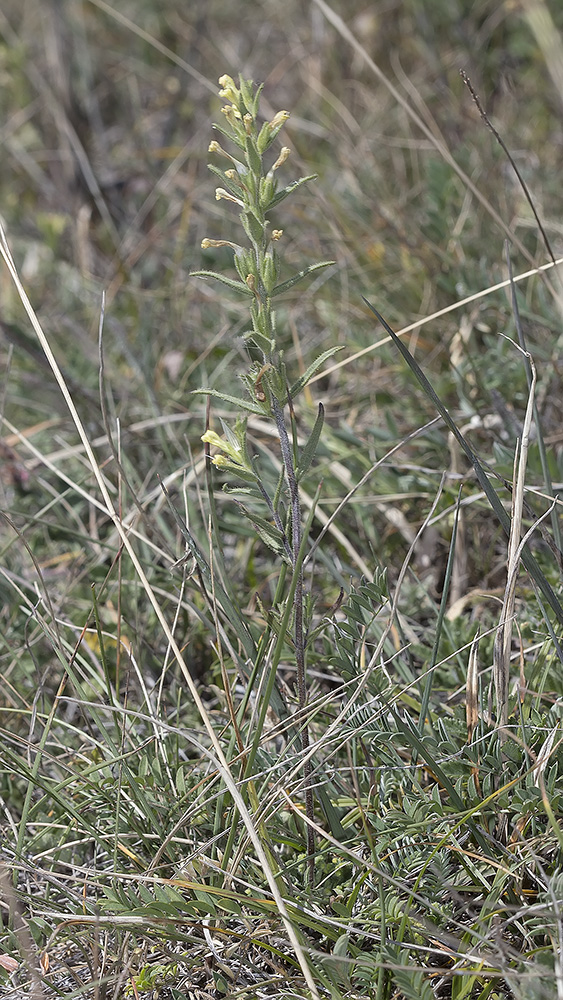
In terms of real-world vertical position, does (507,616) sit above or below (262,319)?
below

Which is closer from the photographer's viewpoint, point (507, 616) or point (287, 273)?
point (507, 616)

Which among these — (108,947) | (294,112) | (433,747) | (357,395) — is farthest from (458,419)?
(294,112)

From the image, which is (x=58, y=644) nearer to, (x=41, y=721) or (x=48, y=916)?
(x=41, y=721)

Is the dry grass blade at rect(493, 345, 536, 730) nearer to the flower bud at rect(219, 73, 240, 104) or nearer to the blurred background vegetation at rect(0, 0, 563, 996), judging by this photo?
the blurred background vegetation at rect(0, 0, 563, 996)

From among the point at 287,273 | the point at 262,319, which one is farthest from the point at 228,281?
the point at 287,273

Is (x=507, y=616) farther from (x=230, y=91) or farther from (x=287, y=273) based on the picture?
(x=287, y=273)

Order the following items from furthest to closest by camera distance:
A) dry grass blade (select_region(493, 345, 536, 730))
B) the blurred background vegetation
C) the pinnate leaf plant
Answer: the blurred background vegetation
dry grass blade (select_region(493, 345, 536, 730))
the pinnate leaf plant

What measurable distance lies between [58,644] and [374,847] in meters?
0.55

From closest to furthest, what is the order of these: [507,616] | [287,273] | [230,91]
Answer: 1. [230,91]
2. [507,616]
3. [287,273]

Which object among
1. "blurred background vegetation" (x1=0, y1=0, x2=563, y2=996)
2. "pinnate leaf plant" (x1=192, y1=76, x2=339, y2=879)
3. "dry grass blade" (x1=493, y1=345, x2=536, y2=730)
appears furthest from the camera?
"blurred background vegetation" (x1=0, y1=0, x2=563, y2=996)

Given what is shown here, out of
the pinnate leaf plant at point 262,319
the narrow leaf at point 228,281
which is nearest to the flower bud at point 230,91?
the pinnate leaf plant at point 262,319

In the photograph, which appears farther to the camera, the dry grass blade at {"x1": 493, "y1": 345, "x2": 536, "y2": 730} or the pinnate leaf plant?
the dry grass blade at {"x1": 493, "y1": 345, "x2": 536, "y2": 730}

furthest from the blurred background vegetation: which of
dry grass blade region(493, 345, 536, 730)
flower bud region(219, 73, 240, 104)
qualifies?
flower bud region(219, 73, 240, 104)

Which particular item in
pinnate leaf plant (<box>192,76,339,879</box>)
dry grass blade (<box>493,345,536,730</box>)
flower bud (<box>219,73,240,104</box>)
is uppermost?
flower bud (<box>219,73,240,104</box>)
